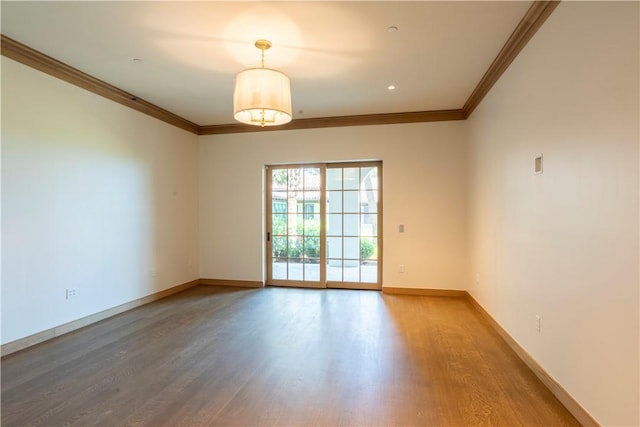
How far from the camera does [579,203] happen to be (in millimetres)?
1970

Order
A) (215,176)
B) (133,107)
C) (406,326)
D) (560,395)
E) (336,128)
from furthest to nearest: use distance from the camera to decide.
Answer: (215,176)
(336,128)
(133,107)
(406,326)
(560,395)

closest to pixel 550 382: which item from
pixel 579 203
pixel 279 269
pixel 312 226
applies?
pixel 579 203

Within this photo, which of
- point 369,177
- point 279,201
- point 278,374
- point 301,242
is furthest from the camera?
point 279,201

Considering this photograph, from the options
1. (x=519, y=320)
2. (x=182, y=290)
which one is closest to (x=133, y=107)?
(x=182, y=290)

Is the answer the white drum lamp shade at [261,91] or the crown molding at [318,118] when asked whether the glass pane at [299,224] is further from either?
the white drum lamp shade at [261,91]

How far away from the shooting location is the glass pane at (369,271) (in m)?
5.32

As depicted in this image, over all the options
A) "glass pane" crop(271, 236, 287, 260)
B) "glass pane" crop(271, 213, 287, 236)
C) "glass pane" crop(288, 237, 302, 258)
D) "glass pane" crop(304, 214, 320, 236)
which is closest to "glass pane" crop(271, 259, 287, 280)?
"glass pane" crop(271, 236, 287, 260)

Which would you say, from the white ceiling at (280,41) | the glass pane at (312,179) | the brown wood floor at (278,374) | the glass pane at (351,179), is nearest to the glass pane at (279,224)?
the glass pane at (312,179)

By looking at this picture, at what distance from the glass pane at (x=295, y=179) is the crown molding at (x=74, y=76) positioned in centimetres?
205

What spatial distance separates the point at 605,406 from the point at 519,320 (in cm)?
118

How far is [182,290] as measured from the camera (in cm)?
533

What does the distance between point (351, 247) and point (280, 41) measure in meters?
3.40

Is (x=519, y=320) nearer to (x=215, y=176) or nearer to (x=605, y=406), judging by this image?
(x=605, y=406)

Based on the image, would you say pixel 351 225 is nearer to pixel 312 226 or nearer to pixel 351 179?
pixel 312 226
